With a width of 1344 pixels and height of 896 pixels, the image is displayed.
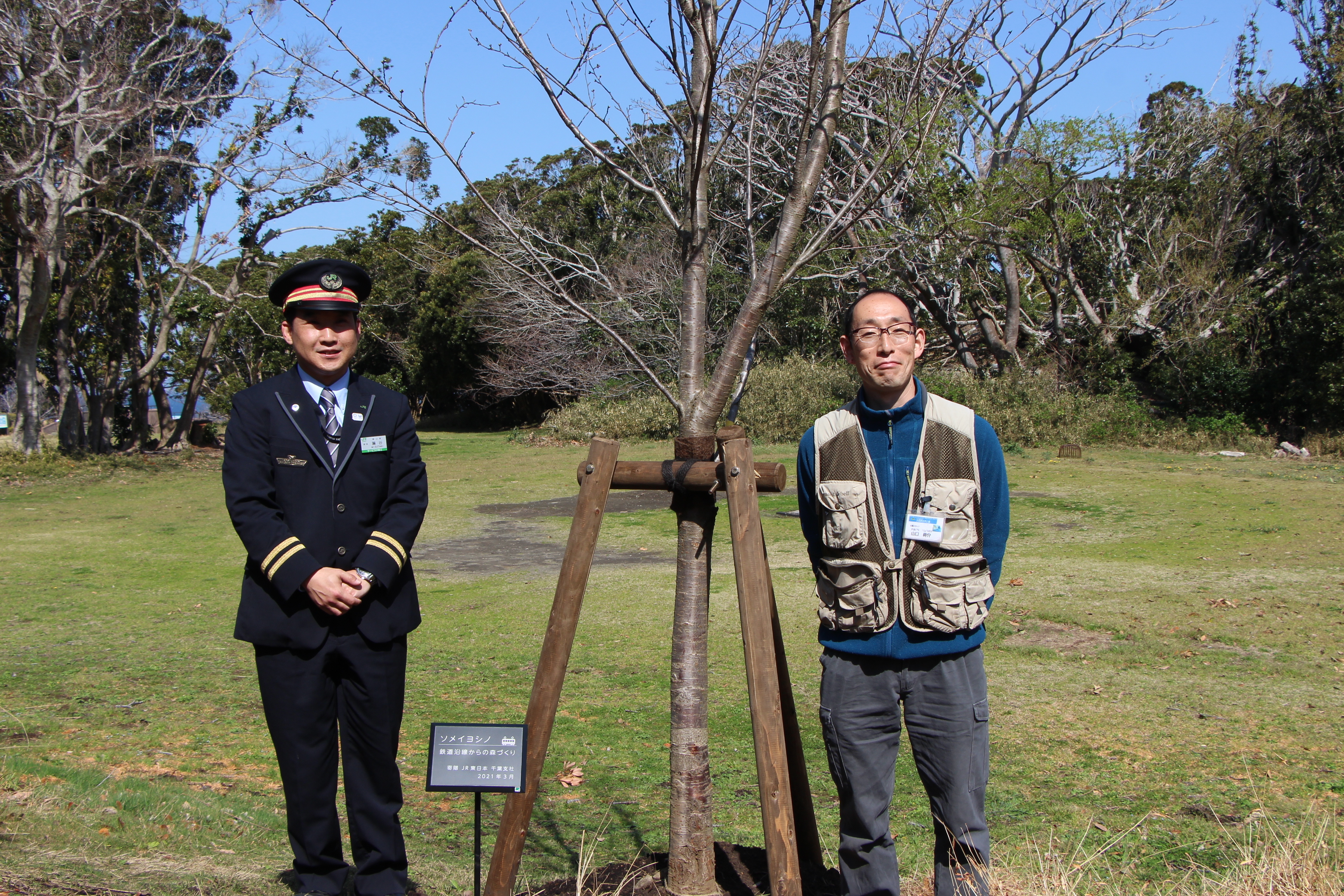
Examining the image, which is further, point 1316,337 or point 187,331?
point 187,331

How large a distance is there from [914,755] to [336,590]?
1.68 metres

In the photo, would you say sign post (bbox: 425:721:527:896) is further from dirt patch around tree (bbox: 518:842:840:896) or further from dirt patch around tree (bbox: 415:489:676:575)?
dirt patch around tree (bbox: 415:489:676:575)

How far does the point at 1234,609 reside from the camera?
780 centimetres

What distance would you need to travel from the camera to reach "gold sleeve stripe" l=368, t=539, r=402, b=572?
3.07 m

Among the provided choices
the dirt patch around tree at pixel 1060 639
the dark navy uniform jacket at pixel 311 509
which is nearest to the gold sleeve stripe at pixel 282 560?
the dark navy uniform jacket at pixel 311 509

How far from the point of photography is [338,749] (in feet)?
10.3

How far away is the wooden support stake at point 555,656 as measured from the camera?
283 centimetres

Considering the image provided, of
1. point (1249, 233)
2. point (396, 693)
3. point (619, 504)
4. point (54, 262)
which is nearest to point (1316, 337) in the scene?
point (1249, 233)

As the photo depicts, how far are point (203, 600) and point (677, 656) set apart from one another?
6871 millimetres

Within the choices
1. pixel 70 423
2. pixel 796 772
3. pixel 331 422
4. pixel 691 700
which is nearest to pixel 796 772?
pixel 796 772

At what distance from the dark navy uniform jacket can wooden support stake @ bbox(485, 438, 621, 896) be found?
513mm

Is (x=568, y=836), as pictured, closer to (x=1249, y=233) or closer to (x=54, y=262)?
(x=54, y=262)

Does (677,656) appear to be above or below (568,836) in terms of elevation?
above

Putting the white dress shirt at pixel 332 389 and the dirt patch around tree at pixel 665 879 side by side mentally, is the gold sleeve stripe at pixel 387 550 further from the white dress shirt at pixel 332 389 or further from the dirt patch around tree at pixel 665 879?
the dirt patch around tree at pixel 665 879
